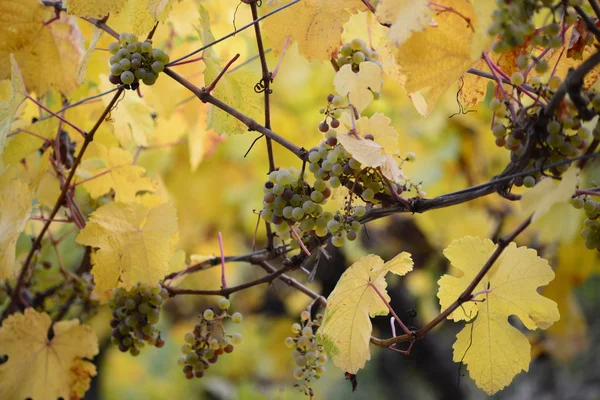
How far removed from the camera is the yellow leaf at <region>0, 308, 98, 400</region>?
1.00 m

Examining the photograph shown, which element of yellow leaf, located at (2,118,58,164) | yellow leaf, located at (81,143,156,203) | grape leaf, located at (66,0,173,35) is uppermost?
yellow leaf, located at (2,118,58,164)

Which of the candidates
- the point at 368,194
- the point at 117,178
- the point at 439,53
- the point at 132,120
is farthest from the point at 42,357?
the point at 439,53

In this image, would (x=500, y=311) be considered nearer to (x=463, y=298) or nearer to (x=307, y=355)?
(x=463, y=298)

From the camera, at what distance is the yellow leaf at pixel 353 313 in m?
0.74

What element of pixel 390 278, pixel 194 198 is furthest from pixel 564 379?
pixel 194 198

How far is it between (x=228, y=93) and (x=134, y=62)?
0.15 metres

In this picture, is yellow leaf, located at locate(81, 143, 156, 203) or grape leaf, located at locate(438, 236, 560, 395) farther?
yellow leaf, located at locate(81, 143, 156, 203)

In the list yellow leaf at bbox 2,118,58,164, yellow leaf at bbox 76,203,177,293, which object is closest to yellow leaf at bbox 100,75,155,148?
yellow leaf at bbox 2,118,58,164

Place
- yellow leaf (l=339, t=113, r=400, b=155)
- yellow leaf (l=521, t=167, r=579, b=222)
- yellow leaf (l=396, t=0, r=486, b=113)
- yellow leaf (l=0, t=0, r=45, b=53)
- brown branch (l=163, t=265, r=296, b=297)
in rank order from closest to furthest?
yellow leaf (l=521, t=167, r=579, b=222)
yellow leaf (l=396, t=0, r=486, b=113)
yellow leaf (l=339, t=113, r=400, b=155)
brown branch (l=163, t=265, r=296, b=297)
yellow leaf (l=0, t=0, r=45, b=53)

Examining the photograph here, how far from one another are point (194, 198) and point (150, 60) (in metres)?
2.21

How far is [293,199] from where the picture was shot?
729 mm

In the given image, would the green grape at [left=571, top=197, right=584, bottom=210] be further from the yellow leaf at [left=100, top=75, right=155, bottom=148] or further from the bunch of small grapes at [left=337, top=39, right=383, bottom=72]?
the yellow leaf at [left=100, top=75, right=155, bottom=148]

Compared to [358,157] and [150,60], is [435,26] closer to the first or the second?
[358,157]

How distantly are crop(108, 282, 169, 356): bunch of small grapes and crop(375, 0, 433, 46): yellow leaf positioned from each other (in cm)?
54
